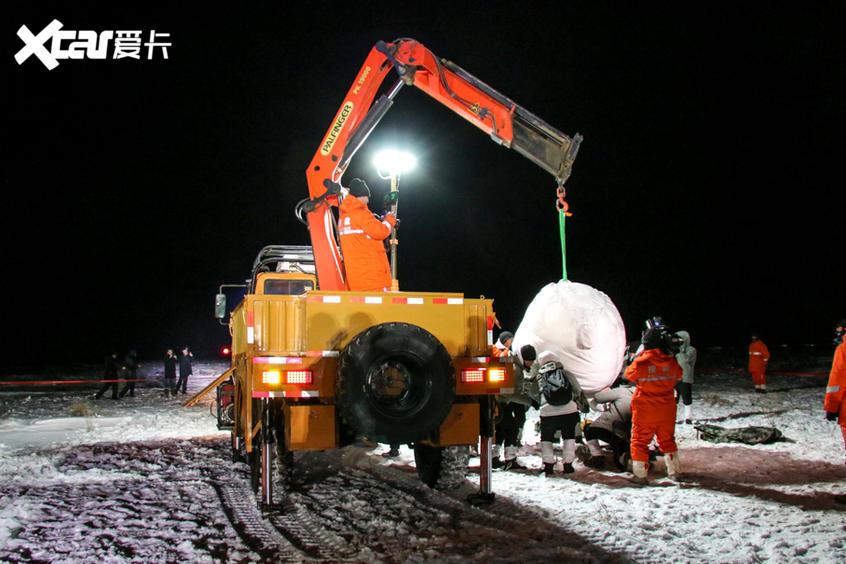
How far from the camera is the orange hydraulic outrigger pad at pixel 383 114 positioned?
7629 mm

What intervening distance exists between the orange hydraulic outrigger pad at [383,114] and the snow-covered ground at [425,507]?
2729 millimetres

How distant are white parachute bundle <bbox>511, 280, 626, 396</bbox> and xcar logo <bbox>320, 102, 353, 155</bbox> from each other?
426 cm

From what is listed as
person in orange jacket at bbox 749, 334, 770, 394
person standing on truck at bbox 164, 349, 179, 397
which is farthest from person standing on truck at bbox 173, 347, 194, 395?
person in orange jacket at bbox 749, 334, 770, 394

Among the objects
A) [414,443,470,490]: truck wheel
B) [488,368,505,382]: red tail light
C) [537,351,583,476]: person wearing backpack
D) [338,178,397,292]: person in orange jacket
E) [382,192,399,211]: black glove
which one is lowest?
[414,443,470,490]: truck wheel

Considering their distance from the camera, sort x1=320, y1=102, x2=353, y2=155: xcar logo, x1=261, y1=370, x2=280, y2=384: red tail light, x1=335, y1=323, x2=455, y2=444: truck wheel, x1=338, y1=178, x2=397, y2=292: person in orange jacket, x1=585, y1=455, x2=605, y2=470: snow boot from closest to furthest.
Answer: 1. x1=335, y1=323, x2=455, y2=444: truck wheel
2. x1=261, y1=370, x2=280, y2=384: red tail light
3. x1=338, y1=178, x2=397, y2=292: person in orange jacket
4. x1=585, y1=455, x2=605, y2=470: snow boot
5. x1=320, y1=102, x2=353, y2=155: xcar logo

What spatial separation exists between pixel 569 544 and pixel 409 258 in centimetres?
7139

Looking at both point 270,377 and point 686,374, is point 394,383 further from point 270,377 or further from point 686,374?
point 686,374

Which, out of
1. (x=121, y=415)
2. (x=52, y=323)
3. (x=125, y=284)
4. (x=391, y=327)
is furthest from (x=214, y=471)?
(x=125, y=284)

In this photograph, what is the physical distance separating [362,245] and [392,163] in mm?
2881

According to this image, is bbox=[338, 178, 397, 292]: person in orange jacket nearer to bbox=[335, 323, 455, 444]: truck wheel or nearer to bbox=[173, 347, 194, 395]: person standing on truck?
bbox=[335, 323, 455, 444]: truck wheel

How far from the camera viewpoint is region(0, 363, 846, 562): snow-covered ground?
4641 mm

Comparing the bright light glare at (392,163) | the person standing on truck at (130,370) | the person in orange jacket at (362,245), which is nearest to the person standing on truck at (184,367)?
the person standing on truck at (130,370)

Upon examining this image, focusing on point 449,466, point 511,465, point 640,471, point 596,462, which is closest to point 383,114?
point 449,466

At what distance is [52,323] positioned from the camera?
63.5m
